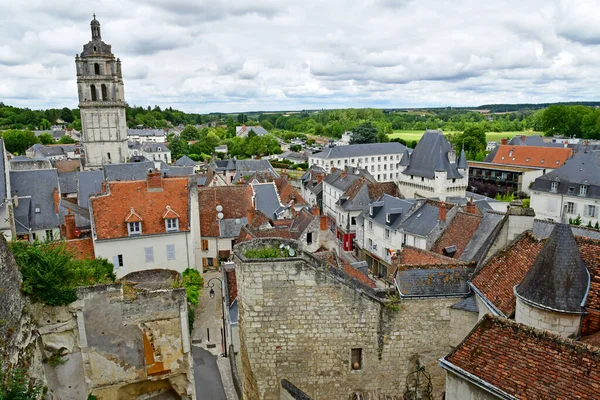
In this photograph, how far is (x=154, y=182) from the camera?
84.9 ft

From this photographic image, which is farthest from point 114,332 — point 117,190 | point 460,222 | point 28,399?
point 460,222

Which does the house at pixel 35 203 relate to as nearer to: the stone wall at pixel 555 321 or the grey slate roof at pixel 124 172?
the grey slate roof at pixel 124 172

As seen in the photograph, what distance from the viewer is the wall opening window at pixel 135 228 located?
24.4 m

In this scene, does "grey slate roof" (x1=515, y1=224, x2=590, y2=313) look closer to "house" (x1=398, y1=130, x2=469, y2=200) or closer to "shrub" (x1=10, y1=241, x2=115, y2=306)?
"shrub" (x1=10, y1=241, x2=115, y2=306)

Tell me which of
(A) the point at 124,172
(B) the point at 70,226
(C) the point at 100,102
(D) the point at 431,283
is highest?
(C) the point at 100,102

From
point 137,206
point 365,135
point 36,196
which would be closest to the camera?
point 137,206

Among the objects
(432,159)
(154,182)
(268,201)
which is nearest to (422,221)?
(268,201)

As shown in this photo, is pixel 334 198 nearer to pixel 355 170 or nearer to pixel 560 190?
pixel 355 170

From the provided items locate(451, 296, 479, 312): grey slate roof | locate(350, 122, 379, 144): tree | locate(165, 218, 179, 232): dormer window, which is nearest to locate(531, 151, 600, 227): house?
locate(451, 296, 479, 312): grey slate roof

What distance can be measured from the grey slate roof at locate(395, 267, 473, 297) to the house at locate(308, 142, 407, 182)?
63.3 metres

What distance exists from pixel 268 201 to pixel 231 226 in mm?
5320

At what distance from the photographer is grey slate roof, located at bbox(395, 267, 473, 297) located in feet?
40.0

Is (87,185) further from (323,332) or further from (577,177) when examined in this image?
(577,177)

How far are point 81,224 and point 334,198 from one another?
80.4 feet
